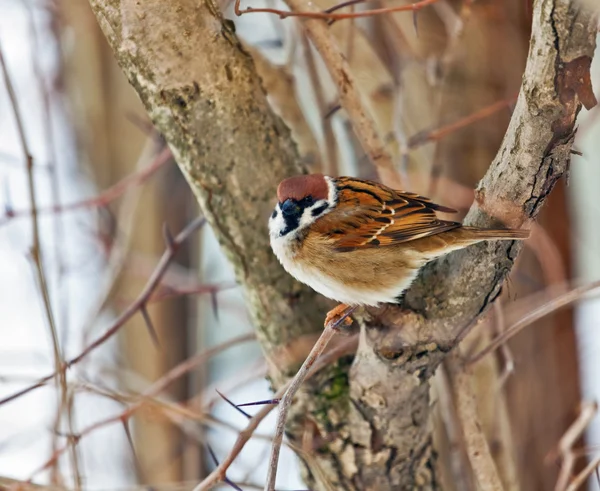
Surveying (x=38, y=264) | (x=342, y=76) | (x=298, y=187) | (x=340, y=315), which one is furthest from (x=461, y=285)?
(x=38, y=264)

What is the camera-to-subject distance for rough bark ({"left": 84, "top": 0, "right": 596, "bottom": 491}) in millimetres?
1271

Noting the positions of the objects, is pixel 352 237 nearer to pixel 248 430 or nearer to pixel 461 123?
pixel 461 123

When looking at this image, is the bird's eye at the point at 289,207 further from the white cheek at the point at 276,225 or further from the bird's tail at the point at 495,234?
the bird's tail at the point at 495,234

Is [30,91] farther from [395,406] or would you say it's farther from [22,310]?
[395,406]

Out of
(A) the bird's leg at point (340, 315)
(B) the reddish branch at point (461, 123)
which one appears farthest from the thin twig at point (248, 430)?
(B) the reddish branch at point (461, 123)

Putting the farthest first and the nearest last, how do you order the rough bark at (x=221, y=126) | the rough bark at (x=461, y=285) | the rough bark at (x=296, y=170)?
the rough bark at (x=221, y=126) → the rough bark at (x=296, y=170) → the rough bark at (x=461, y=285)

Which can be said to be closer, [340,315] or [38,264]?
[38,264]

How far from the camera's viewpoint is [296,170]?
178cm

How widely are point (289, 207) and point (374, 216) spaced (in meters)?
0.21

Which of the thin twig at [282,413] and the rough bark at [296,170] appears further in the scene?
the rough bark at [296,170]

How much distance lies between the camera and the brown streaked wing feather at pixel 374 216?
1700mm

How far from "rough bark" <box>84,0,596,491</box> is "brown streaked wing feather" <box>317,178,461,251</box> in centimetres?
15

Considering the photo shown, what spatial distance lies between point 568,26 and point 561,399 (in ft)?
6.78

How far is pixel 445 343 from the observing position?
59.4 inches
